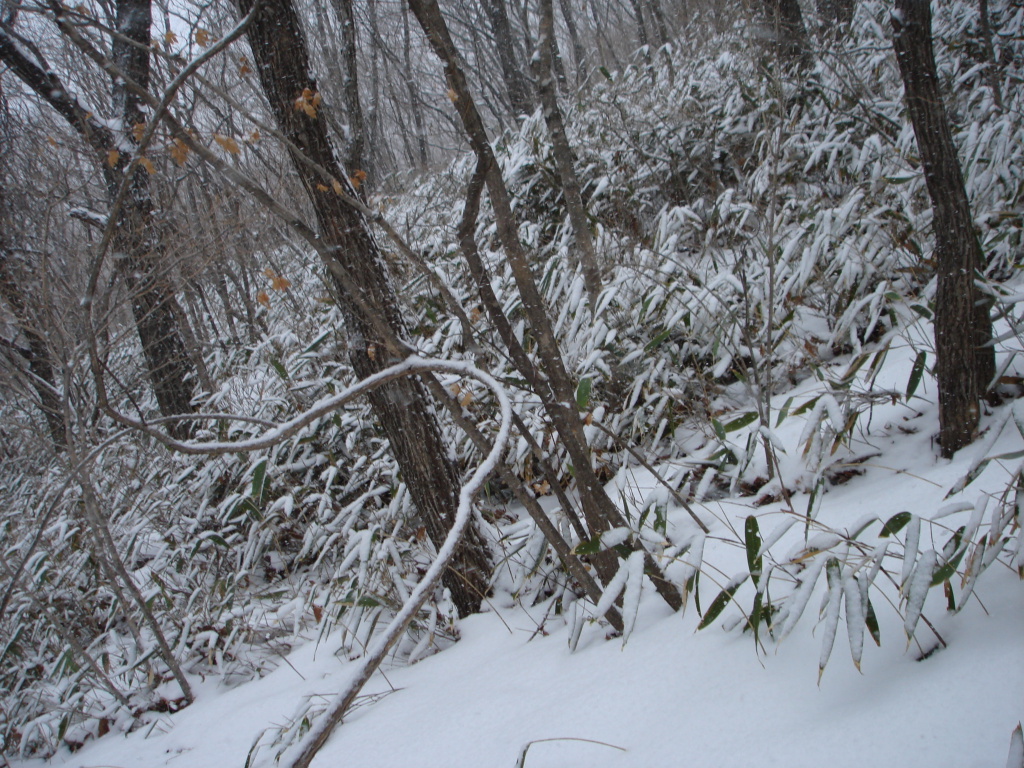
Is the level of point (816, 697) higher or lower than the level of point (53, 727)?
higher

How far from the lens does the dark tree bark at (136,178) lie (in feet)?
13.6

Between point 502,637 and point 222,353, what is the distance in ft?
14.3

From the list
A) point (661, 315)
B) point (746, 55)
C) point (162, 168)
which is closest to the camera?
point (661, 315)

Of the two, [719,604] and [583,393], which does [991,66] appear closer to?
[583,393]

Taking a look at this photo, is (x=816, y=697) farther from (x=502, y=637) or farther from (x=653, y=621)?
(x=502, y=637)

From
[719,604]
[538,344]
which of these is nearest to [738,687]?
[719,604]

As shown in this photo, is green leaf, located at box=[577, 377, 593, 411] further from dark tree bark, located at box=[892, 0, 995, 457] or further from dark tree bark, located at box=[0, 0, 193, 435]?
dark tree bark, located at box=[0, 0, 193, 435]

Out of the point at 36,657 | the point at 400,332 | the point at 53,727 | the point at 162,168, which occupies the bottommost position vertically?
the point at 53,727

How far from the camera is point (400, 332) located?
205 cm

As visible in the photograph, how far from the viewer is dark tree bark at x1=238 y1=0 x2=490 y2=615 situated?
196 centimetres

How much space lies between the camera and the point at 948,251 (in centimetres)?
138

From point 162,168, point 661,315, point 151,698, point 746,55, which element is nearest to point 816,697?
point 661,315

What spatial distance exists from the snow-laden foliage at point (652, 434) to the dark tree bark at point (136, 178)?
0.70 meters

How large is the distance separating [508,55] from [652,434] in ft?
18.9
